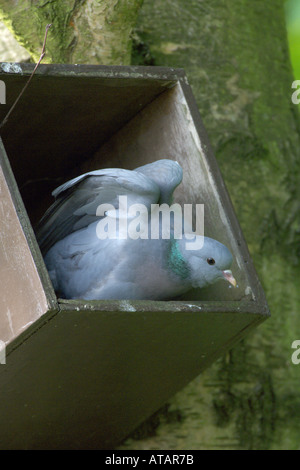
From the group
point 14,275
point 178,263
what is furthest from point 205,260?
point 14,275

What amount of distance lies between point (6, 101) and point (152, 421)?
1433mm

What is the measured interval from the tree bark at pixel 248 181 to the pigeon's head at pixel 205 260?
0.65 metres

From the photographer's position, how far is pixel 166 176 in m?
2.88

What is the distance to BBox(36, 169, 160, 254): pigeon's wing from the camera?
2781mm

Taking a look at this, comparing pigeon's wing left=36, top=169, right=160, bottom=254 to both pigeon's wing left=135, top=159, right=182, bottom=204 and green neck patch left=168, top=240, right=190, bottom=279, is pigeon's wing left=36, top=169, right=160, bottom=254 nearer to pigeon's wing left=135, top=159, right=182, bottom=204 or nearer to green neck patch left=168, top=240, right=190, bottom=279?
pigeon's wing left=135, top=159, right=182, bottom=204

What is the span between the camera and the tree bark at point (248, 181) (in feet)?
11.0

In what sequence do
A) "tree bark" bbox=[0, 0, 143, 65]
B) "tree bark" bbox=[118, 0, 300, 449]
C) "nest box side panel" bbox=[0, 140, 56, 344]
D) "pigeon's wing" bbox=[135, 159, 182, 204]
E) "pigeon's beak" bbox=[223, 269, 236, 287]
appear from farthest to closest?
"tree bark" bbox=[118, 0, 300, 449] → "tree bark" bbox=[0, 0, 143, 65] → "pigeon's wing" bbox=[135, 159, 182, 204] → "pigeon's beak" bbox=[223, 269, 236, 287] → "nest box side panel" bbox=[0, 140, 56, 344]

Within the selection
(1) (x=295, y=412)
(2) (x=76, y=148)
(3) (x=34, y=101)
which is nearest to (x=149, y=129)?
(2) (x=76, y=148)

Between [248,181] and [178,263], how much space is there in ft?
3.03

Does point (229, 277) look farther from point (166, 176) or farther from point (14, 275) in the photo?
point (14, 275)

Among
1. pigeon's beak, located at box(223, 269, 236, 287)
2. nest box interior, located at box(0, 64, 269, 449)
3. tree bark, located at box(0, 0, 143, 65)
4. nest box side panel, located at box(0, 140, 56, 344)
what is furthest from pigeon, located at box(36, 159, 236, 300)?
tree bark, located at box(0, 0, 143, 65)

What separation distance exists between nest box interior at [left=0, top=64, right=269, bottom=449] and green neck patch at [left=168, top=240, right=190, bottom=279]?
15 centimetres

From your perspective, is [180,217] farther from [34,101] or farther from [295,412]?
[295,412]

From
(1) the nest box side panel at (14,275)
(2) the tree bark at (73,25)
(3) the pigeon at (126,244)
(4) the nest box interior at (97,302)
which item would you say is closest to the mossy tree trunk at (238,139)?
(2) the tree bark at (73,25)
